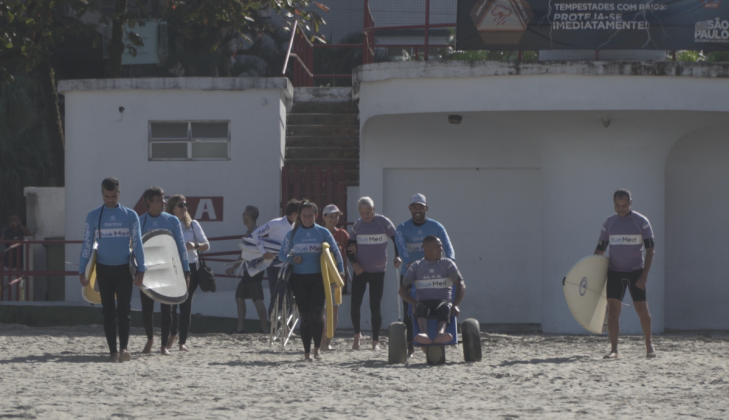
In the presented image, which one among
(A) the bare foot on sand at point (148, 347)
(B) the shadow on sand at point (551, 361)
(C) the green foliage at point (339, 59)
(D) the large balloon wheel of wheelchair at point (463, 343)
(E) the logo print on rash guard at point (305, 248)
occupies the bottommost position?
(B) the shadow on sand at point (551, 361)

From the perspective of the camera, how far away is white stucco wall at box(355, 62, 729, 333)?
11.9 m

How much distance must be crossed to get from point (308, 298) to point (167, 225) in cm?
157

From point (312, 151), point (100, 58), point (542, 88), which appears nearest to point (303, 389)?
point (542, 88)

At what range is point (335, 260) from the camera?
30.1 ft

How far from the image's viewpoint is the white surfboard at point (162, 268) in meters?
8.98

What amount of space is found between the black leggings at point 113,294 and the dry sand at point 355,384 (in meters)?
0.33

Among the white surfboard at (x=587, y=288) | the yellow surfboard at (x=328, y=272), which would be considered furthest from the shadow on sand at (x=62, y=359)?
the white surfboard at (x=587, y=288)

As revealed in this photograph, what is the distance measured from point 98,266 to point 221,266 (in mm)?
5579

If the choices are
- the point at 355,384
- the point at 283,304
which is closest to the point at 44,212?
the point at 283,304

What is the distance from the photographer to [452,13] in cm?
2884

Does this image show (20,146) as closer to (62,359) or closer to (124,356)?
(62,359)

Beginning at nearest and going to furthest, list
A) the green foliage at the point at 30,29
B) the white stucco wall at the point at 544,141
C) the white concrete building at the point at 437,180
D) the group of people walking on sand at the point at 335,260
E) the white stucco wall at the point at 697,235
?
the group of people walking on sand at the point at 335,260, the white stucco wall at the point at 544,141, the white concrete building at the point at 437,180, the white stucco wall at the point at 697,235, the green foliage at the point at 30,29

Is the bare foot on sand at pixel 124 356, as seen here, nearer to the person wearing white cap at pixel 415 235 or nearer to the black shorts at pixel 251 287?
the person wearing white cap at pixel 415 235

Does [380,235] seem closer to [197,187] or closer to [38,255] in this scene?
[197,187]
